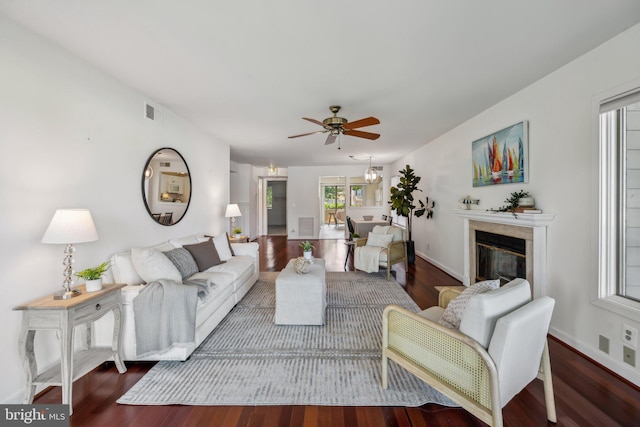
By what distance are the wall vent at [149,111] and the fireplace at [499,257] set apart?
15.0ft

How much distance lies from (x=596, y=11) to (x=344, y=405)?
313 cm

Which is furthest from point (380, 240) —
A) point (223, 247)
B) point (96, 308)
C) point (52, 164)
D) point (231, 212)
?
point (52, 164)

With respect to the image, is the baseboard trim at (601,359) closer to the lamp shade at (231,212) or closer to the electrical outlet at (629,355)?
the electrical outlet at (629,355)

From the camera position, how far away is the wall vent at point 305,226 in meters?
9.04

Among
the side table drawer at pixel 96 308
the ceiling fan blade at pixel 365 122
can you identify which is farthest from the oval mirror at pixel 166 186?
the ceiling fan blade at pixel 365 122

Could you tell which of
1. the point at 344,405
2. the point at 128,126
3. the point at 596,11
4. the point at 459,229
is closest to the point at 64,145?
the point at 128,126

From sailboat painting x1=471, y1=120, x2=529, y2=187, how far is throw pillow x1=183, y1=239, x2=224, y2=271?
3.84 meters

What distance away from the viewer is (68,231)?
5.78ft

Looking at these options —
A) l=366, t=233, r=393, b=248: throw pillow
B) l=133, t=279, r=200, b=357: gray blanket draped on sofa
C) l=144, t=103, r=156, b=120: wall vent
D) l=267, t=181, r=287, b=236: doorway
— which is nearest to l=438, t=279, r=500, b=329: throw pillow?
l=133, t=279, r=200, b=357: gray blanket draped on sofa

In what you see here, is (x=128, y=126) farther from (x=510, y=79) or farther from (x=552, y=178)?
(x=552, y=178)

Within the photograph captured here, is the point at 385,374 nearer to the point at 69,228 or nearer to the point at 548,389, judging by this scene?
the point at 548,389

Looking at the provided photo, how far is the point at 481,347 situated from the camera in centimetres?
131

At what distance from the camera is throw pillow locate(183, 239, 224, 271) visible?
3.17 m

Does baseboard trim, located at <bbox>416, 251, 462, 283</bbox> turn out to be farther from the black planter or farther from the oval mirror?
Result: the oval mirror
